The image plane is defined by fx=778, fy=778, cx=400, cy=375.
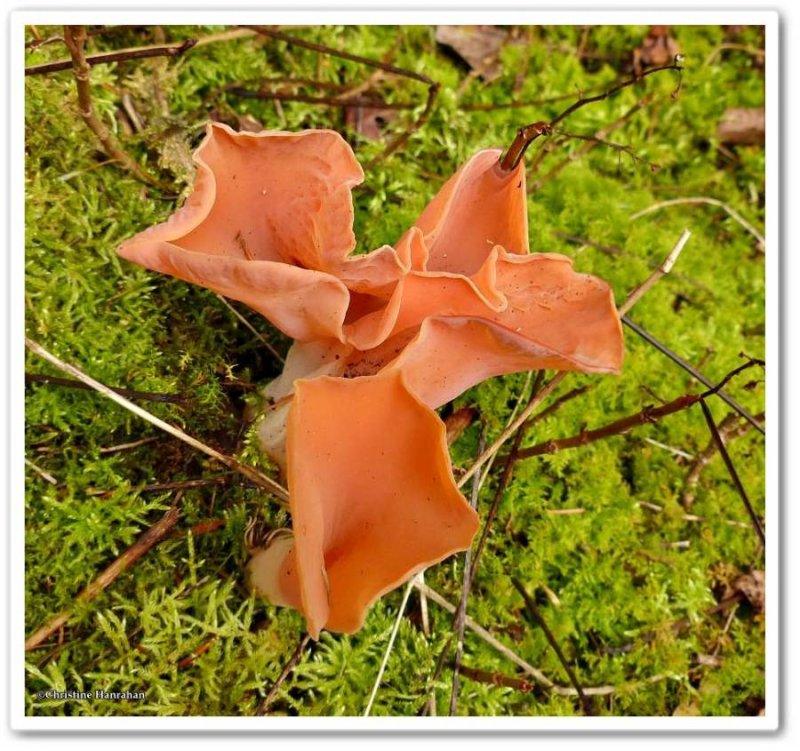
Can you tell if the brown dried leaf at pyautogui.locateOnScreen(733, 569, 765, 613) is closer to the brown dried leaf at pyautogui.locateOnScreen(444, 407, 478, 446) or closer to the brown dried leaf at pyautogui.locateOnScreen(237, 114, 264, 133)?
the brown dried leaf at pyautogui.locateOnScreen(444, 407, 478, 446)

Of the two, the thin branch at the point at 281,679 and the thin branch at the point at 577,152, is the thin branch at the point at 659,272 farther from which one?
the thin branch at the point at 281,679

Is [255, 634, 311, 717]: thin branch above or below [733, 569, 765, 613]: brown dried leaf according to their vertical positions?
above

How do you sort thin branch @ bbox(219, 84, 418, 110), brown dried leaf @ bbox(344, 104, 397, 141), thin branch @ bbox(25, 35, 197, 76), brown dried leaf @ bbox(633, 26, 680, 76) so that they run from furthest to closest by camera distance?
brown dried leaf @ bbox(633, 26, 680, 76), brown dried leaf @ bbox(344, 104, 397, 141), thin branch @ bbox(219, 84, 418, 110), thin branch @ bbox(25, 35, 197, 76)

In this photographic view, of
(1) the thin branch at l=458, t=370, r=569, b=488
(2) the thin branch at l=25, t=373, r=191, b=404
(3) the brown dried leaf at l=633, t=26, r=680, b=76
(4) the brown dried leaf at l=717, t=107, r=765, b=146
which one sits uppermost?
(3) the brown dried leaf at l=633, t=26, r=680, b=76

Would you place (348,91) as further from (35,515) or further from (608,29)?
(35,515)

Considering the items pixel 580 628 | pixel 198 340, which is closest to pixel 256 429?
pixel 198 340

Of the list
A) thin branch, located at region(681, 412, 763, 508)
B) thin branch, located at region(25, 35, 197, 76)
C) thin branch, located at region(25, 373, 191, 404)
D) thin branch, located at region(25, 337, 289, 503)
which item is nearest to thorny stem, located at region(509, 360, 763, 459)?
thin branch, located at region(681, 412, 763, 508)

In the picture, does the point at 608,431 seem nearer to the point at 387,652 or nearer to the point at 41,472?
the point at 387,652

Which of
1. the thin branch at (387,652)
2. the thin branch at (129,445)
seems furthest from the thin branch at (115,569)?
the thin branch at (387,652)
